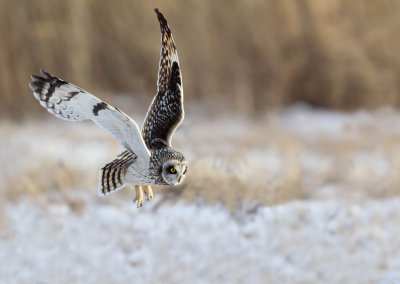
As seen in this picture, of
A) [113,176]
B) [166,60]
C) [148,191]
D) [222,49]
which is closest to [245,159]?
[222,49]

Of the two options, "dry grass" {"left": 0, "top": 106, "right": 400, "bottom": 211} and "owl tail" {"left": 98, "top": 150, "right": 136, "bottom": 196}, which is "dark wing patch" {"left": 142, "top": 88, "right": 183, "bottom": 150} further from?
"dry grass" {"left": 0, "top": 106, "right": 400, "bottom": 211}

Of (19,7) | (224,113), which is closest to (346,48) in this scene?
(224,113)

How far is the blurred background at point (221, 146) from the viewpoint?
3850mm

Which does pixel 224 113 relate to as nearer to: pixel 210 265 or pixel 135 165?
pixel 210 265

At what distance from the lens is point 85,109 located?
4.46ft

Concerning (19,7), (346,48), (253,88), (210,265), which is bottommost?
(210,265)

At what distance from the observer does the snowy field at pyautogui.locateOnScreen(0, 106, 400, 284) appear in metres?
3.73

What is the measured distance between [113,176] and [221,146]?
170 inches

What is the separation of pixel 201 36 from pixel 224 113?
3.16 ft

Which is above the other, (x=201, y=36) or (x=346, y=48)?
(x=346, y=48)

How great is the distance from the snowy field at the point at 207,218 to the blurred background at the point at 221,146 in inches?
0.5

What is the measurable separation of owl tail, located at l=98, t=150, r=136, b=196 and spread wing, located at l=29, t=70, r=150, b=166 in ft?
0.13

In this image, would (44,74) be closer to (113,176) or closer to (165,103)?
(113,176)

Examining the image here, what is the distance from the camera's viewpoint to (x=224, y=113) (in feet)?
22.4
